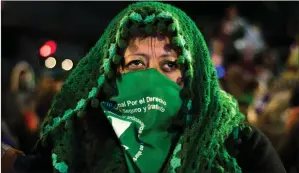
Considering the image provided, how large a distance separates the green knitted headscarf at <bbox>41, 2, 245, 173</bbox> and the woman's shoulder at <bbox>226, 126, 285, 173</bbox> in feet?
0.11

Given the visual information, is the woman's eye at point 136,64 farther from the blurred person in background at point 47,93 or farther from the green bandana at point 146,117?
the blurred person in background at point 47,93

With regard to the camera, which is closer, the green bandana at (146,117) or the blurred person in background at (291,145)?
the green bandana at (146,117)

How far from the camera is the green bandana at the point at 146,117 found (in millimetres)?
2105

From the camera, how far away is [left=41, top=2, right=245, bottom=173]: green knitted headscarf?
82.7 inches

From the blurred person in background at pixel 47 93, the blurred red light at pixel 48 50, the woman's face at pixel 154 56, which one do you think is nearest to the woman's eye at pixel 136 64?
the woman's face at pixel 154 56

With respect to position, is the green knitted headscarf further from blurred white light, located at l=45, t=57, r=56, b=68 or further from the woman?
blurred white light, located at l=45, t=57, r=56, b=68

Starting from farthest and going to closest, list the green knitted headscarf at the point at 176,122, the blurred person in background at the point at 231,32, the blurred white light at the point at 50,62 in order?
the blurred person in background at the point at 231,32 < the blurred white light at the point at 50,62 < the green knitted headscarf at the point at 176,122

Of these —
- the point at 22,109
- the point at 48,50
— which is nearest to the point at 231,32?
the point at 22,109

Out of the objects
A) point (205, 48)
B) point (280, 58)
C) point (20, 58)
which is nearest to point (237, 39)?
point (280, 58)

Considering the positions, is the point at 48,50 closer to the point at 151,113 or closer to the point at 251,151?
the point at 151,113

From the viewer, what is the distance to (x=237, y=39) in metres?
7.41

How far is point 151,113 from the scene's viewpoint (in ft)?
6.93


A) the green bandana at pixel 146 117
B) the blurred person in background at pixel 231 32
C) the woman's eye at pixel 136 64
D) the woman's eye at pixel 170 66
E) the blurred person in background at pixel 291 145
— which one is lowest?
the green bandana at pixel 146 117

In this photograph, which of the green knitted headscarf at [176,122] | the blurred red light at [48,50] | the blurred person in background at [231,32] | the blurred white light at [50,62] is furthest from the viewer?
the blurred person in background at [231,32]
